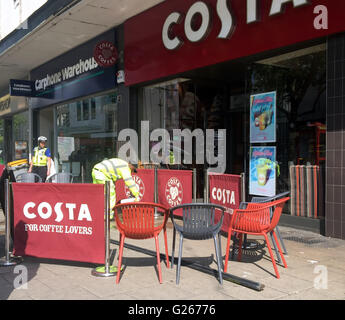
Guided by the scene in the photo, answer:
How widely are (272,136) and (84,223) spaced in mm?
4655

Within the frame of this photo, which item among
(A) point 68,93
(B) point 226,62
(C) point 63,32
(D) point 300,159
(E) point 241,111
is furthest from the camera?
(A) point 68,93

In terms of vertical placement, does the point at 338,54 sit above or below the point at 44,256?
above

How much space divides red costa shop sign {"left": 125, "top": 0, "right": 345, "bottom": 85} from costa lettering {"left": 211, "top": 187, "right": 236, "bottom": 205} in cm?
298

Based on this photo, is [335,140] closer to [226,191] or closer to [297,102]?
[297,102]

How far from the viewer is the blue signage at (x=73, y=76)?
12258 mm

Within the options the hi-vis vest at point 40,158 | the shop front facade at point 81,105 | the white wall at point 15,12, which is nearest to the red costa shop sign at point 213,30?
the shop front facade at point 81,105

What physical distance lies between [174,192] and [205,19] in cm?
389

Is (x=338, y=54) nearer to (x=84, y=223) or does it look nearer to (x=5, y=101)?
(x=84, y=223)

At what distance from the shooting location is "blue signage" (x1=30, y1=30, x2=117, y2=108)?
1226 cm

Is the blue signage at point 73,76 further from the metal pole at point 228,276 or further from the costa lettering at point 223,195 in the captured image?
the metal pole at point 228,276

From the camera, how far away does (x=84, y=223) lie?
4.88 metres

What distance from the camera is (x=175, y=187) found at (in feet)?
27.4

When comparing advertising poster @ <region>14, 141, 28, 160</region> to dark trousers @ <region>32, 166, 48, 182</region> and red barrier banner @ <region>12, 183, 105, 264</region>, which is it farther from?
red barrier banner @ <region>12, 183, 105, 264</region>

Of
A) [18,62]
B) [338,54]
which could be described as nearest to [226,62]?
[338,54]
